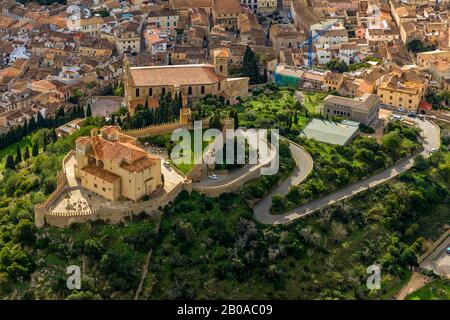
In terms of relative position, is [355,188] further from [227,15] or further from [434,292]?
[227,15]

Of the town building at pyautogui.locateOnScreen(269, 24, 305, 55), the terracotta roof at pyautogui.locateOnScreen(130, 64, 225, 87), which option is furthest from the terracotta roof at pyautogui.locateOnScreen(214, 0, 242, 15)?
the terracotta roof at pyautogui.locateOnScreen(130, 64, 225, 87)

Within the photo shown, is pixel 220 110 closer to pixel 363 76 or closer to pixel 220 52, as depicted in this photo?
pixel 220 52

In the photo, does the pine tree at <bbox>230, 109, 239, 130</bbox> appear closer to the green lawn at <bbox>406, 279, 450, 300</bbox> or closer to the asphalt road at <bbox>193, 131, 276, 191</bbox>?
the asphalt road at <bbox>193, 131, 276, 191</bbox>

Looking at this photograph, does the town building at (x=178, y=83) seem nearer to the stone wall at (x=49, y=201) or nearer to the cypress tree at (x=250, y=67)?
the cypress tree at (x=250, y=67)

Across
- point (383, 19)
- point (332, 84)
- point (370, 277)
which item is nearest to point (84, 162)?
point (370, 277)

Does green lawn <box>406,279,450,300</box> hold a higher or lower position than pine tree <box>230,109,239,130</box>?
lower

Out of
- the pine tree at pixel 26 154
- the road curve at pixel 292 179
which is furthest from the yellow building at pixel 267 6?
the pine tree at pixel 26 154

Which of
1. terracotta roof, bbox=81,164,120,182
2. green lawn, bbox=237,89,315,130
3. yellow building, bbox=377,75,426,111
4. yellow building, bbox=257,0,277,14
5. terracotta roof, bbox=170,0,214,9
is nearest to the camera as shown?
terracotta roof, bbox=81,164,120,182
